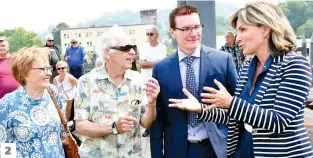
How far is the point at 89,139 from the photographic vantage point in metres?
2.92

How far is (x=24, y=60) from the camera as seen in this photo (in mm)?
2939

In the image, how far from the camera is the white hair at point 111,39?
2943 millimetres

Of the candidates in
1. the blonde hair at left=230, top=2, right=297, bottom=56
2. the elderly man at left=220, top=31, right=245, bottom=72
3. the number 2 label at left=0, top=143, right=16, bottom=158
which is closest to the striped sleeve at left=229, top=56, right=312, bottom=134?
the blonde hair at left=230, top=2, right=297, bottom=56

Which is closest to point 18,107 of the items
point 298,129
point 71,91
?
point 298,129

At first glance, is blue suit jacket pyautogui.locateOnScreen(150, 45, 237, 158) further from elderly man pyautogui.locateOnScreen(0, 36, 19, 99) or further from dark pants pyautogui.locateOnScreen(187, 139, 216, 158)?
elderly man pyautogui.locateOnScreen(0, 36, 19, 99)

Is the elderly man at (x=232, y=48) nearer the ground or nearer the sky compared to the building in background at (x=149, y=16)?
nearer the ground

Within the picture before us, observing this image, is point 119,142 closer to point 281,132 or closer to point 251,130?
point 251,130

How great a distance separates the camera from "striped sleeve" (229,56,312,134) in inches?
82.3

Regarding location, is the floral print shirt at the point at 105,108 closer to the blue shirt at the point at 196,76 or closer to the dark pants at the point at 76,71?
the blue shirt at the point at 196,76

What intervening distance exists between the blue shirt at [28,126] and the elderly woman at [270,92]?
105 cm

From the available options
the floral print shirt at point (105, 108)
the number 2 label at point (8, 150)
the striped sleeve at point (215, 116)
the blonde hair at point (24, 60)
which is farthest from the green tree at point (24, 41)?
the striped sleeve at point (215, 116)

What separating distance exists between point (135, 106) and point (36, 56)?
79 centimetres

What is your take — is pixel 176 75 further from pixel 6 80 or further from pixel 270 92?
pixel 6 80

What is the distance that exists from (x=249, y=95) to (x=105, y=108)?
1037 millimetres
